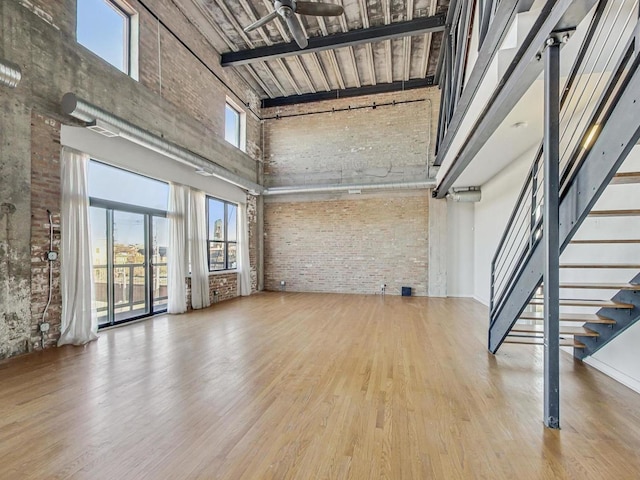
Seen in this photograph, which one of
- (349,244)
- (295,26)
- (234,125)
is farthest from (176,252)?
(349,244)

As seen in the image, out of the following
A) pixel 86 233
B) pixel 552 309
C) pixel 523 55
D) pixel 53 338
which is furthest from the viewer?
pixel 86 233

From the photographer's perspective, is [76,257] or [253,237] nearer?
[76,257]

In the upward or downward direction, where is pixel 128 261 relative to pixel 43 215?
downward

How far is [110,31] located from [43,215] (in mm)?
3422

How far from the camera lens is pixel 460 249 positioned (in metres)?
8.66

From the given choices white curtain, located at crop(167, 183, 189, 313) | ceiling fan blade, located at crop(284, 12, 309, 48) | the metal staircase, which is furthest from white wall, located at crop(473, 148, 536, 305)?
white curtain, located at crop(167, 183, 189, 313)

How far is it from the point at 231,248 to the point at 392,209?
5.01m

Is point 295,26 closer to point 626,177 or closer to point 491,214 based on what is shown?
point 626,177

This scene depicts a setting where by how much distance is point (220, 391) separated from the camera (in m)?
2.83

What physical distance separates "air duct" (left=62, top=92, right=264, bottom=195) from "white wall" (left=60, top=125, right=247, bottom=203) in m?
0.20

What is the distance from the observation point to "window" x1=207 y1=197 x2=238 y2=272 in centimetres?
768

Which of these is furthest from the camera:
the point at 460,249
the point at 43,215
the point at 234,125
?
the point at 234,125

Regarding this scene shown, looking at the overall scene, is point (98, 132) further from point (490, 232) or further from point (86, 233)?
point (490, 232)

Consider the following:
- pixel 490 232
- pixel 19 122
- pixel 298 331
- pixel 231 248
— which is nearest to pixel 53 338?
pixel 19 122
